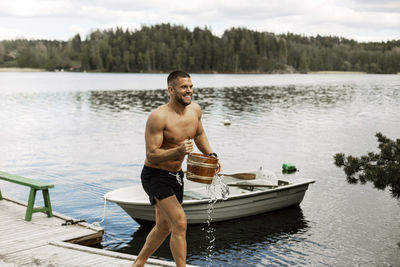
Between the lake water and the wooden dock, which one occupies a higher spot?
the wooden dock

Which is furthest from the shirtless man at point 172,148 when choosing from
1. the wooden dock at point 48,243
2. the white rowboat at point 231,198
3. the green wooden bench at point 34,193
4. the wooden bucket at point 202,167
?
the white rowboat at point 231,198

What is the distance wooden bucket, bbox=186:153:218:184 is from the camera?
5.10m

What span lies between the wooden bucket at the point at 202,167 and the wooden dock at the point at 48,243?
1805mm

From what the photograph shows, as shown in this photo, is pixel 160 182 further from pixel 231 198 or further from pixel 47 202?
pixel 231 198

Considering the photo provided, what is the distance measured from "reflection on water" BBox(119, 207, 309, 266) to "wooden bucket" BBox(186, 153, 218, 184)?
5.80 meters

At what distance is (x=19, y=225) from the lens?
29.5 feet

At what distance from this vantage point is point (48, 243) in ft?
25.4

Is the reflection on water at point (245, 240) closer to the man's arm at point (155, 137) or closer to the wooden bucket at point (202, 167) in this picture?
the wooden bucket at point (202, 167)

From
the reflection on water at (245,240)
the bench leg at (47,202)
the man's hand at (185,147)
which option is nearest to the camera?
the man's hand at (185,147)

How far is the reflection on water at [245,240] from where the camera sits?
10.8 meters

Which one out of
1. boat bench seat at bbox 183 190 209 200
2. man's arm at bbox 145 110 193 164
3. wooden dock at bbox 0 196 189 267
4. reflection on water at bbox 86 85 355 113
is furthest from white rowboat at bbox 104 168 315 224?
reflection on water at bbox 86 85 355 113

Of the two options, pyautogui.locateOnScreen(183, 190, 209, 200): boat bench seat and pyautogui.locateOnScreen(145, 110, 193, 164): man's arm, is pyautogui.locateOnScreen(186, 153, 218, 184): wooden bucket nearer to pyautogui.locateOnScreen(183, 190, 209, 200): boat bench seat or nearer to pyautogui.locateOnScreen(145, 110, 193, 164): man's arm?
pyautogui.locateOnScreen(145, 110, 193, 164): man's arm

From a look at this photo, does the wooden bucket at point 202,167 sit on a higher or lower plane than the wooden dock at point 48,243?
higher

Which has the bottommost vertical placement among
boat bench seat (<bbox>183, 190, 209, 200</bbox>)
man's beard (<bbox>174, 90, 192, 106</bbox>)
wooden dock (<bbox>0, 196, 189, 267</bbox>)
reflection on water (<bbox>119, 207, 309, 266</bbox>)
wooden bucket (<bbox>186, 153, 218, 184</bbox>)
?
reflection on water (<bbox>119, 207, 309, 266</bbox>)
